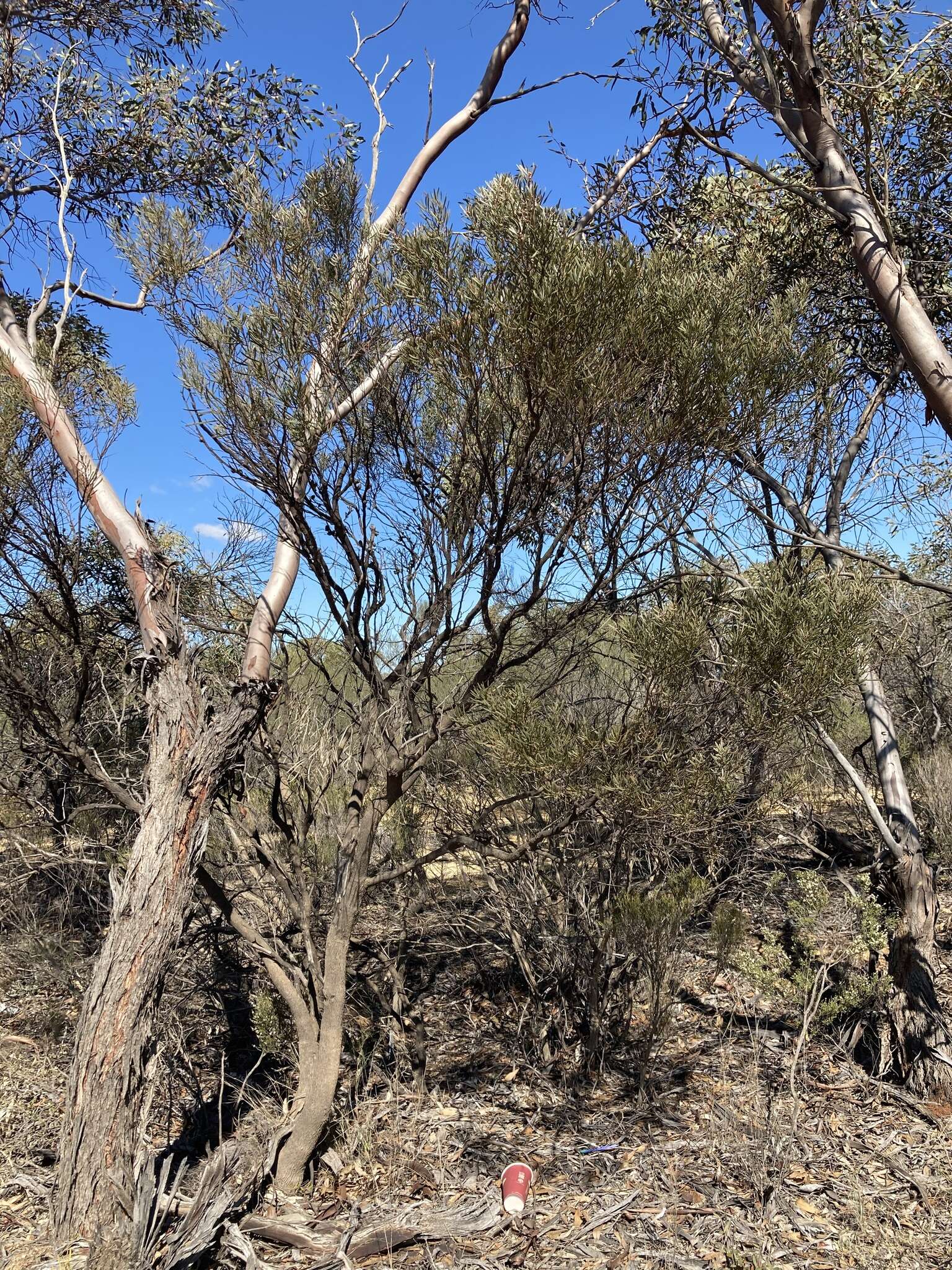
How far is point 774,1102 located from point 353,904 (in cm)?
285

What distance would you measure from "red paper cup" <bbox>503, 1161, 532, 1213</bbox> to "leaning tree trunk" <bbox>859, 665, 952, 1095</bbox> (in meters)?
2.54

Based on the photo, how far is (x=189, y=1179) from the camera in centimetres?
420

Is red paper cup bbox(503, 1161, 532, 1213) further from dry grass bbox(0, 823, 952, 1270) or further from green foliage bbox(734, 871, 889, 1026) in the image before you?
green foliage bbox(734, 871, 889, 1026)

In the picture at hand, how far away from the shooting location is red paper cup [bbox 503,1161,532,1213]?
13.5ft

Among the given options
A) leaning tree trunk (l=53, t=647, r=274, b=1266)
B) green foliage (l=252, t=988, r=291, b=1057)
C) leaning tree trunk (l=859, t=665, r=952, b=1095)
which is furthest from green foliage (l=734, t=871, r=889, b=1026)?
leaning tree trunk (l=53, t=647, r=274, b=1266)

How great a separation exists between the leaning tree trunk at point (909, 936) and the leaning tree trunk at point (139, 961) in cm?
365

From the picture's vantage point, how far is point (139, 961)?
12.1ft

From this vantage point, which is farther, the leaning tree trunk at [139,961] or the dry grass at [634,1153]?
the dry grass at [634,1153]

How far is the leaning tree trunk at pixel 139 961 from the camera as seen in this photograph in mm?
3463

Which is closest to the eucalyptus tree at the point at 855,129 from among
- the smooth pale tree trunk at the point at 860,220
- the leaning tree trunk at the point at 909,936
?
the smooth pale tree trunk at the point at 860,220

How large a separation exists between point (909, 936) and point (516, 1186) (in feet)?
9.41

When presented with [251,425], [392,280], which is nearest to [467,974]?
[251,425]

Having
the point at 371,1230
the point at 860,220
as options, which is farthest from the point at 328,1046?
the point at 860,220

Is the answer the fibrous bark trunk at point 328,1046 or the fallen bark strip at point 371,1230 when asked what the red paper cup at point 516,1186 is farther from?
the fibrous bark trunk at point 328,1046
